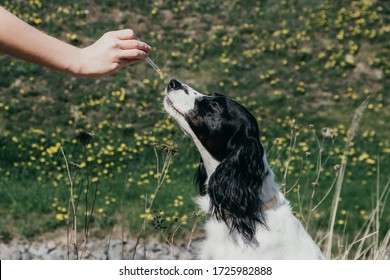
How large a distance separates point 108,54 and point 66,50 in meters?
0.25

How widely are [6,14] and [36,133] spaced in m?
7.57

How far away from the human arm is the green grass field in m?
3.24

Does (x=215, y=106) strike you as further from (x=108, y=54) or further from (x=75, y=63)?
(x=75, y=63)

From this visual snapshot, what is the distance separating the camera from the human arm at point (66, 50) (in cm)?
286

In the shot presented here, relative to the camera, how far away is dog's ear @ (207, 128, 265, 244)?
413cm

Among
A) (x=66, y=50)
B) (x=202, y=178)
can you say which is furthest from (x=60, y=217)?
(x=66, y=50)

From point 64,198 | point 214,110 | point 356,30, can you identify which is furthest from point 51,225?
point 356,30

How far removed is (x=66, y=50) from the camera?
10.2ft

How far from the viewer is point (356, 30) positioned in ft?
47.1

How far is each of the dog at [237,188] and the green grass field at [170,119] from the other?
2.07 metres

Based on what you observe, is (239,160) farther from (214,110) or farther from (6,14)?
(6,14)

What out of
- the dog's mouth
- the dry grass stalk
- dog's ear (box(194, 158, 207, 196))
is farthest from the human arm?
the dry grass stalk

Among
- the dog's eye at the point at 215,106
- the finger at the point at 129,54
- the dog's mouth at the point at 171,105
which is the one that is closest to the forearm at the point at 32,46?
the finger at the point at 129,54

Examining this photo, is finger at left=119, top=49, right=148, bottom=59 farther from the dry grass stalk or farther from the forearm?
the dry grass stalk
